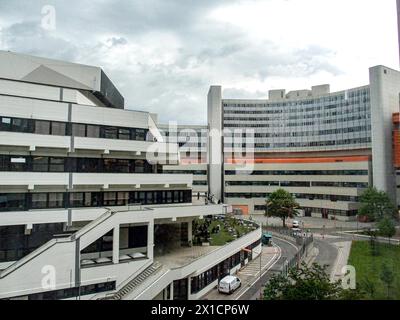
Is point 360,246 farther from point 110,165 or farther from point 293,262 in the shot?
point 110,165

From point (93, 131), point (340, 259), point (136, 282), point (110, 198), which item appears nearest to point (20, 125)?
point (93, 131)

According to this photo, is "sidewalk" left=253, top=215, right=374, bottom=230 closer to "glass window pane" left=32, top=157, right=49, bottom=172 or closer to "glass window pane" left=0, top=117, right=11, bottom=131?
"glass window pane" left=32, top=157, right=49, bottom=172

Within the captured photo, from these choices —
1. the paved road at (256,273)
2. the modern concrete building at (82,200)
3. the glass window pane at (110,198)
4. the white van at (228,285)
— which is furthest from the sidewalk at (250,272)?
the glass window pane at (110,198)

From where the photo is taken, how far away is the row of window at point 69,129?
35.9ft

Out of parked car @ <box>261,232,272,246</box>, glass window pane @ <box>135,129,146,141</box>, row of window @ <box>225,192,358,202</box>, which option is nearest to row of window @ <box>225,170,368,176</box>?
row of window @ <box>225,192,358,202</box>

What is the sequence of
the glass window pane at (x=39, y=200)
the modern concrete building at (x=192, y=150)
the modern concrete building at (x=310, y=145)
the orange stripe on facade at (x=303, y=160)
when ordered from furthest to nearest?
the modern concrete building at (x=192, y=150), the orange stripe on facade at (x=303, y=160), the modern concrete building at (x=310, y=145), the glass window pane at (x=39, y=200)

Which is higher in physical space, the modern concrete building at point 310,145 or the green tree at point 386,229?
the modern concrete building at point 310,145

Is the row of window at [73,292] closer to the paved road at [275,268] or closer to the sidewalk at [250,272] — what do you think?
the sidewalk at [250,272]

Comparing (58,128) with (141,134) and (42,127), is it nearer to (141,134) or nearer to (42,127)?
(42,127)

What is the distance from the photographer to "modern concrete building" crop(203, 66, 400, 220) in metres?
32.0

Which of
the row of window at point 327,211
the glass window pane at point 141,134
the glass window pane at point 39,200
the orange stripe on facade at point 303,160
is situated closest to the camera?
the glass window pane at point 39,200

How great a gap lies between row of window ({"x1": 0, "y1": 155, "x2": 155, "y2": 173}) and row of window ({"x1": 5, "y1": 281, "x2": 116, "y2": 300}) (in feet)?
14.0

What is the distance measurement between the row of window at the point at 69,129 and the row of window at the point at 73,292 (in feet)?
17.5
